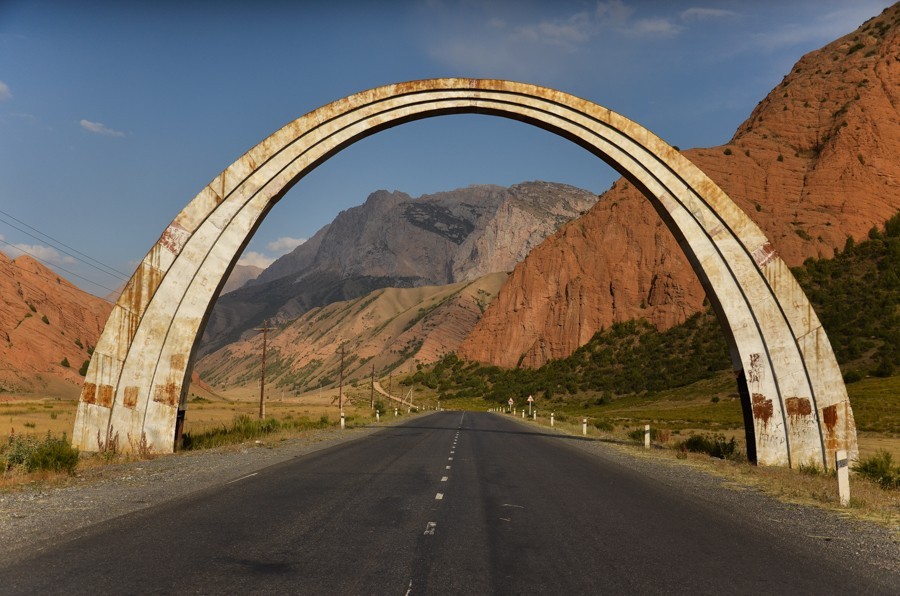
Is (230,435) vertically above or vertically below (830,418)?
below

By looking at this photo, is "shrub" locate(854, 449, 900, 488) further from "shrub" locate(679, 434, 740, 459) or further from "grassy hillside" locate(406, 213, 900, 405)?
"grassy hillside" locate(406, 213, 900, 405)

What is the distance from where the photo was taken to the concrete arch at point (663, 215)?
1689 cm

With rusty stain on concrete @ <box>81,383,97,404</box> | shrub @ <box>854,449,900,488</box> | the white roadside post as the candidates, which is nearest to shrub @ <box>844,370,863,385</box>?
shrub @ <box>854,449,900,488</box>

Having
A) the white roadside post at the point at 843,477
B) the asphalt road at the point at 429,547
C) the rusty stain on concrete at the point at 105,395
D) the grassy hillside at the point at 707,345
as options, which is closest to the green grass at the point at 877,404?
Result: the grassy hillside at the point at 707,345

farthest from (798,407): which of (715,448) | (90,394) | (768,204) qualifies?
(768,204)

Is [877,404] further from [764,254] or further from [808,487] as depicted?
[808,487]

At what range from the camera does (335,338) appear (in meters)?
199

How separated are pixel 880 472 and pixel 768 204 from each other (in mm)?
76617

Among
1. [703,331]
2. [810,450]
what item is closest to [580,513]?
[810,450]

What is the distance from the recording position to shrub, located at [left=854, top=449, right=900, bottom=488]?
48.9 ft

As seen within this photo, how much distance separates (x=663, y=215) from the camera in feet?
63.6

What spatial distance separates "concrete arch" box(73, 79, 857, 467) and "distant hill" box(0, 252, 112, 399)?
65.9m

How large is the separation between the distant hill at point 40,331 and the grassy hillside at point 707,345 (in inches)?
2210

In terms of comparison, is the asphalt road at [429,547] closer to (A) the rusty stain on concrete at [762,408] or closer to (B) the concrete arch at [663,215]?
(A) the rusty stain on concrete at [762,408]
